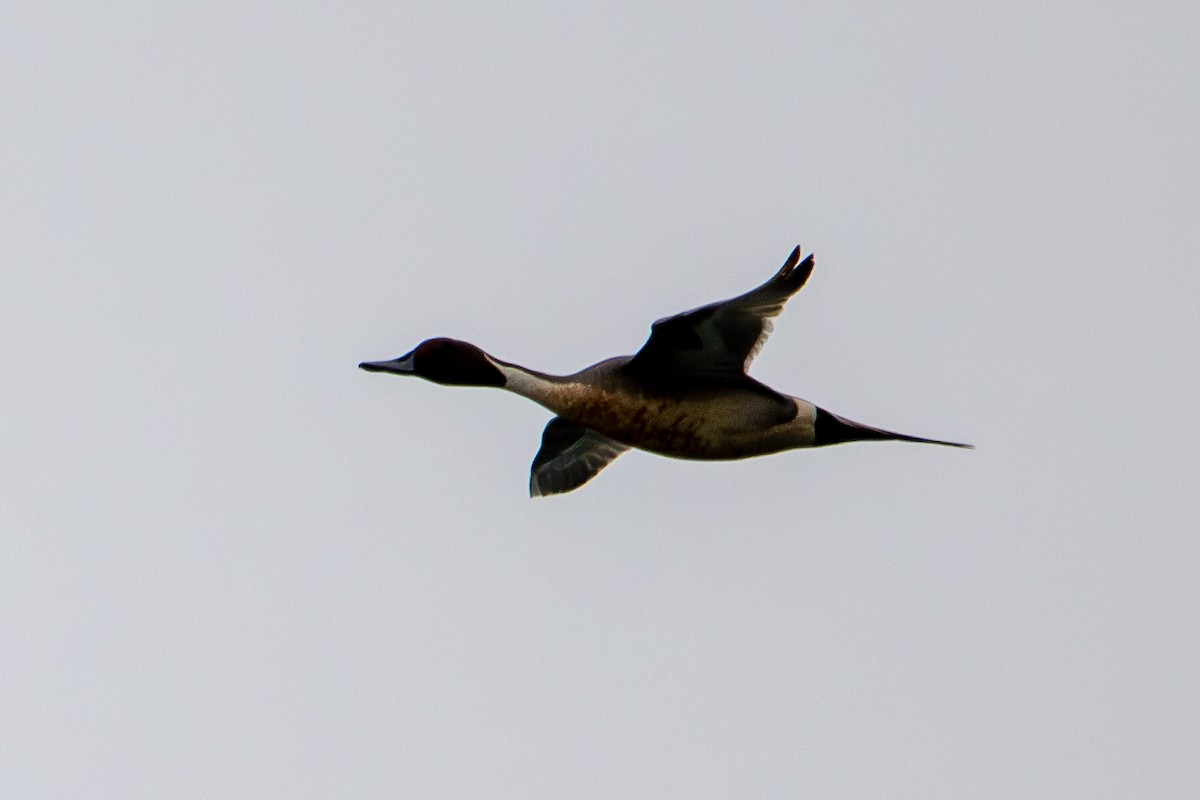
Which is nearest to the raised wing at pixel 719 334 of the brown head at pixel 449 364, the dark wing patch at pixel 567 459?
the brown head at pixel 449 364

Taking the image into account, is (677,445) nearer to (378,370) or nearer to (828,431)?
(828,431)

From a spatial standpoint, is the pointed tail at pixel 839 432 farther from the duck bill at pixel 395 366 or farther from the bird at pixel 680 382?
the duck bill at pixel 395 366

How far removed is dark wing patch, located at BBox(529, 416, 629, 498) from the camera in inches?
378

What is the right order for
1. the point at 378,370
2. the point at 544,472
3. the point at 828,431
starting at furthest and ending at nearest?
the point at 544,472, the point at 828,431, the point at 378,370

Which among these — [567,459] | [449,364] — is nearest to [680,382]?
[449,364]

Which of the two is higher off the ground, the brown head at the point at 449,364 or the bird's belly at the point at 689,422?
the brown head at the point at 449,364

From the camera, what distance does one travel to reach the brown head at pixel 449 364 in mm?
8240

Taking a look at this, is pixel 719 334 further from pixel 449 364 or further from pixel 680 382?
pixel 449 364

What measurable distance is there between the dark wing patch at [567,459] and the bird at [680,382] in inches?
42.2

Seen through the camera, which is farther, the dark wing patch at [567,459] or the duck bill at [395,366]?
the dark wing patch at [567,459]

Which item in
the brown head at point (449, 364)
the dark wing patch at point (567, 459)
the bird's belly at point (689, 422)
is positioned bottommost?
the dark wing patch at point (567, 459)

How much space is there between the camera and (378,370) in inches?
319

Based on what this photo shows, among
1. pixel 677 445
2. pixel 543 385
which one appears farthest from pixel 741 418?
pixel 543 385

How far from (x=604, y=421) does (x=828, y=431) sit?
1115 mm
